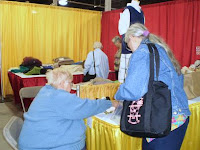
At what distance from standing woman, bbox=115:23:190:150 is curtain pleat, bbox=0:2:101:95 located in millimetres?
4700

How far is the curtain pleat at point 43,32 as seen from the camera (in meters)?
5.39

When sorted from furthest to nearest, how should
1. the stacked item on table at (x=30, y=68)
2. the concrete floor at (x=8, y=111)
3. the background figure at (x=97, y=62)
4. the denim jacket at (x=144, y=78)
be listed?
the stacked item on table at (x=30, y=68)
the background figure at (x=97, y=62)
the concrete floor at (x=8, y=111)
the denim jacket at (x=144, y=78)

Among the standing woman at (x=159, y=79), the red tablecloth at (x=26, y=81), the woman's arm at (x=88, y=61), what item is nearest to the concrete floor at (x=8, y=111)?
the red tablecloth at (x=26, y=81)

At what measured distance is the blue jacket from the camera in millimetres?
1357

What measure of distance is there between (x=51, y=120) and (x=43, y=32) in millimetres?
4801

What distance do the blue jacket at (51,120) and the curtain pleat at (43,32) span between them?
4.45 metres

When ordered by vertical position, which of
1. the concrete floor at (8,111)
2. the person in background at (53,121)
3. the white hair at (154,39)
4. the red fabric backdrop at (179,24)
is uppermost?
the red fabric backdrop at (179,24)

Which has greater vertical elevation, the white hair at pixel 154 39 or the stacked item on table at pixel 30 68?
the white hair at pixel 154 39

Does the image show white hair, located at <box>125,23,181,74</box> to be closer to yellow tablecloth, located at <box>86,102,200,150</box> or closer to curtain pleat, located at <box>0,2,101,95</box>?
yellow tablecloth, located at <box>86,102,200,150</box>

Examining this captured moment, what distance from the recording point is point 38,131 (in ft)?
4.46

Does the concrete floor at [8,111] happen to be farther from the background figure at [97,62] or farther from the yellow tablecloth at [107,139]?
the yellow tablecloth at [107,139]

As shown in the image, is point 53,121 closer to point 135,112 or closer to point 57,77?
point 57,77

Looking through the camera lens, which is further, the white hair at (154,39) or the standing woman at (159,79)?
the white hair at (154,39)

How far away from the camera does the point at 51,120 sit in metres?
1.36
